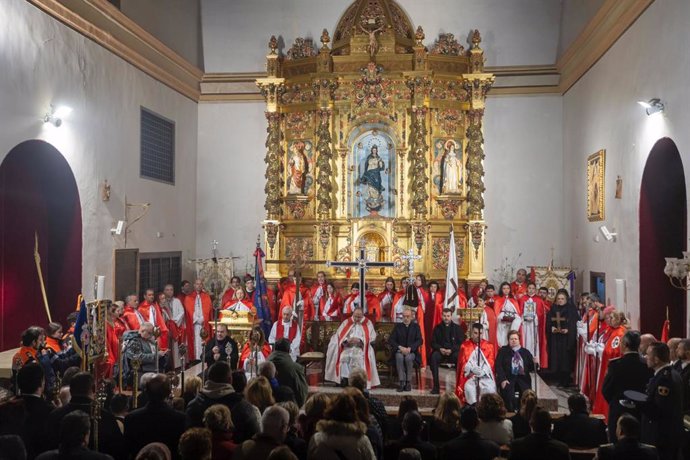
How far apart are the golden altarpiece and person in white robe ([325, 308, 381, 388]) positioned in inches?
211

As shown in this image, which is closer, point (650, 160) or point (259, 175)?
point (650, 160)

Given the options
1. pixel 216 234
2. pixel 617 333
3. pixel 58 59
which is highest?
pixel 58 59

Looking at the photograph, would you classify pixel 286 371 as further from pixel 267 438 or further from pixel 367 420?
pixel 267 438

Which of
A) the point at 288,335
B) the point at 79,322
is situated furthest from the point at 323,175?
the point at 79,322

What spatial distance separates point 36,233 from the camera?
43.0 feet

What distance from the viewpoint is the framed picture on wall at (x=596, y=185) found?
591 inches

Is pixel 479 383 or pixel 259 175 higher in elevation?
pixel 259 175

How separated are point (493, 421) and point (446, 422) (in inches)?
17.6

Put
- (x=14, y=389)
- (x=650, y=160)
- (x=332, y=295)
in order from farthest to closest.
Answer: (x=332, y=295) < (x=650, y=160) < (x=14, y=389)

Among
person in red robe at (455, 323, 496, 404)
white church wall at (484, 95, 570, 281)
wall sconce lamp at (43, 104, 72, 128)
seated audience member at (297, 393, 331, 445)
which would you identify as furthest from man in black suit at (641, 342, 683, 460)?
white church wall at (484, 95, 570, 281)

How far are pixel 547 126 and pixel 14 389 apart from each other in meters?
15.7

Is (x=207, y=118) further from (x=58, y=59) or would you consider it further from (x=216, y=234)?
(x=58, y=59)

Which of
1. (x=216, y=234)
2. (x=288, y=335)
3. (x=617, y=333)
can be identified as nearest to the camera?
(x=617, y=333)

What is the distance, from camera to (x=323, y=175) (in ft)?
61.2
